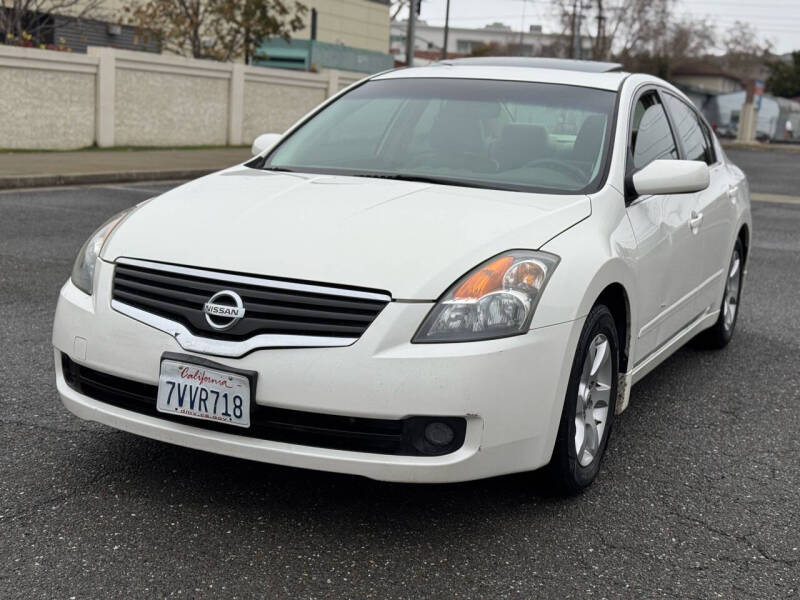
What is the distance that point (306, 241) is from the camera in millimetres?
3486

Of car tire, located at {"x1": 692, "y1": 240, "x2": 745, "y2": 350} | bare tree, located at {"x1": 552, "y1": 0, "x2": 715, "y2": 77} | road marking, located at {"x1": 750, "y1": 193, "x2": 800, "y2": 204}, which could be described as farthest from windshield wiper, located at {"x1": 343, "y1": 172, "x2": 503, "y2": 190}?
bare tree, located at {"x1": 552, "y1": 0, "x2": 715, "y2": 77}

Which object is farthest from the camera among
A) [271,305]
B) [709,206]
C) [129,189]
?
[129,189]

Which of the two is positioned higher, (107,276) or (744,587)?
(107,276)

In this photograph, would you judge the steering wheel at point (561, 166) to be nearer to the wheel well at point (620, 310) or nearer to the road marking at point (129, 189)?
the wheel well at point (620, 310)

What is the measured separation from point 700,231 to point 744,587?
2313mm

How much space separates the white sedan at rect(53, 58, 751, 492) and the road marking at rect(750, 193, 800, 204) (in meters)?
15.3

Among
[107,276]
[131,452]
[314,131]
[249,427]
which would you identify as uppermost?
[314,131]

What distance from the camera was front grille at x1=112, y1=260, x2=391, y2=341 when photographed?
10.6 ft

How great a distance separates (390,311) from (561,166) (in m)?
1.50

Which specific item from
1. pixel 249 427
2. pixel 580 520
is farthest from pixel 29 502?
pixel 580 520

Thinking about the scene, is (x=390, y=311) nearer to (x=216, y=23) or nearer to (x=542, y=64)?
(x=542, y=64)

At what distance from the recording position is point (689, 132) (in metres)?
5.76

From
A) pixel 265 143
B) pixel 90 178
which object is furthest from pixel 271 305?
pixel 90 178

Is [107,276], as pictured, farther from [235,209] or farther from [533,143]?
[533,143]
